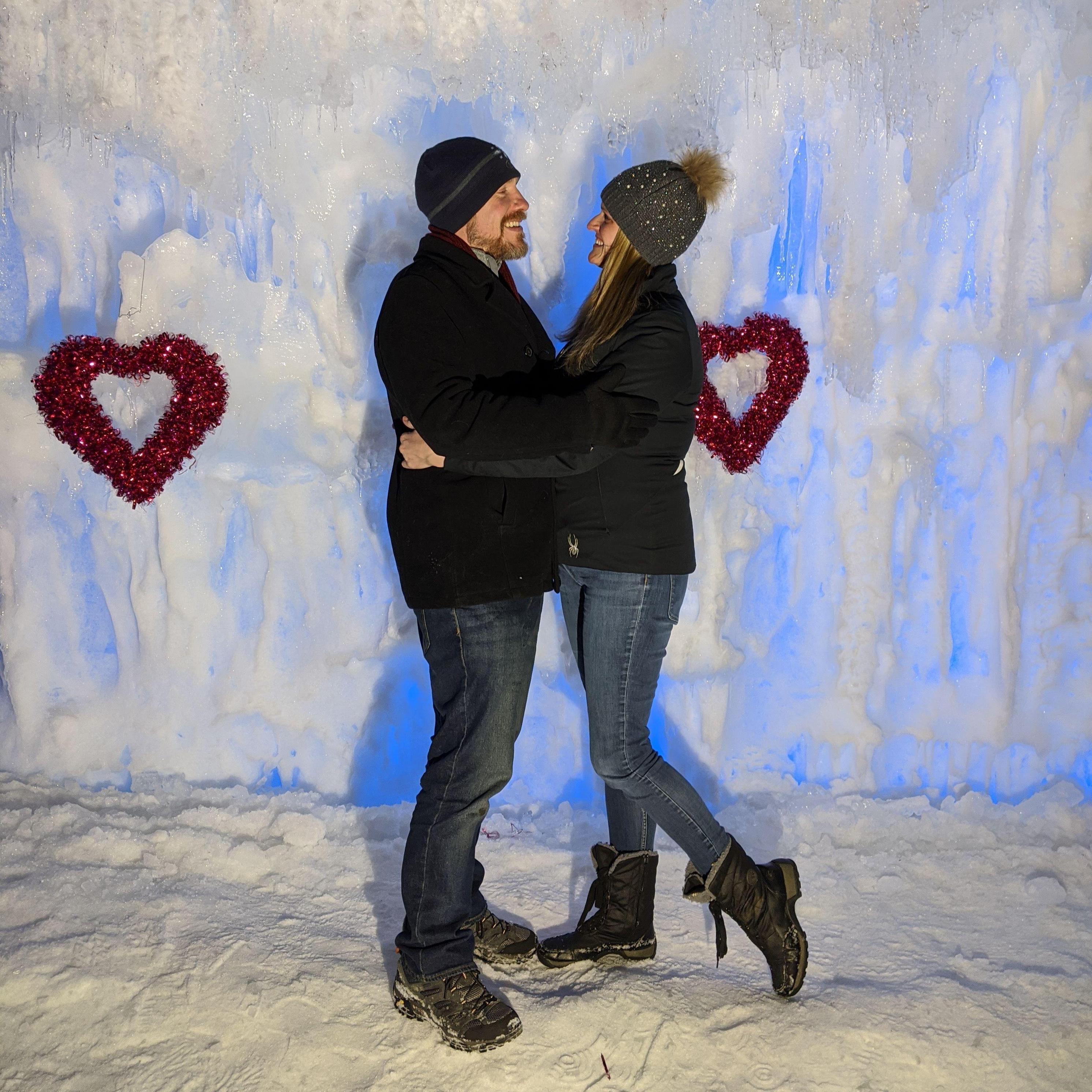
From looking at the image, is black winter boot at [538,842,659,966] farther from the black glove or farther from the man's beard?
the man's beard

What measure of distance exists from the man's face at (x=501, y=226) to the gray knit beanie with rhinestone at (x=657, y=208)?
0.67 ft

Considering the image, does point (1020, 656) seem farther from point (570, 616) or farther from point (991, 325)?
point (570, 616)

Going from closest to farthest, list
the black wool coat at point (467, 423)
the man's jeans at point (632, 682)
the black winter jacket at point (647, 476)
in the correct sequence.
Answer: the black wool coat at point (467, 423) < the black winter jacket at point (647, 476) < the man's jeans at point (632, 682)

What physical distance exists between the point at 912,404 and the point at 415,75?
1878 mm

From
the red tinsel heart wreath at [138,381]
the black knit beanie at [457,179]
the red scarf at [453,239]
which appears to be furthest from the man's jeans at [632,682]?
the red tinsel heart wreath at [138,381]

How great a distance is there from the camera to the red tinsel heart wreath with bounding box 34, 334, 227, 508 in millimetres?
3172

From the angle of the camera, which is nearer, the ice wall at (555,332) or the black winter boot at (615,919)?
the black winter boot at (615,919)

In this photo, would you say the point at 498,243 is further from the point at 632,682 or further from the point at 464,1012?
the point at 464,1012

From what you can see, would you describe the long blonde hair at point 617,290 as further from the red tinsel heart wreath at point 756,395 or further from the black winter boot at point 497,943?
the black winter boot at point 497,943

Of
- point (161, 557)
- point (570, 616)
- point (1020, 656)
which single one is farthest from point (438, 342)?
point (1020, 656)

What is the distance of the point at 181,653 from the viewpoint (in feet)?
11.3

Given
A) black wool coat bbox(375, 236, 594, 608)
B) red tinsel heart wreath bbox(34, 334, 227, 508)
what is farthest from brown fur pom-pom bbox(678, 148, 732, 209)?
red tinsel heart wreath bbox(34, 334, 227, 508)

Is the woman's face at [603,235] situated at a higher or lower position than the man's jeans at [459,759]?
higher

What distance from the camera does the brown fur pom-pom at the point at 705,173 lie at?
7.58ft
